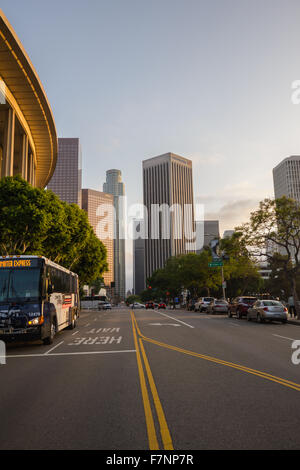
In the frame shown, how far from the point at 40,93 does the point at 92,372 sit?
123ft

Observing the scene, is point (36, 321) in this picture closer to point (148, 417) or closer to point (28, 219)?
point (148, 417)

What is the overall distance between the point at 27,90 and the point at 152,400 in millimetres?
39369

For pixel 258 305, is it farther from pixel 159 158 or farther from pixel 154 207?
pixel 159 158

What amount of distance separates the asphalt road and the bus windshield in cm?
200

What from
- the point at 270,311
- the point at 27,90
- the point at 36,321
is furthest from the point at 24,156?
the point at 36,321

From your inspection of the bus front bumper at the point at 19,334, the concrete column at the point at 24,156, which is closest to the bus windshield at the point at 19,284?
the bus front bumper at the point at 19,334

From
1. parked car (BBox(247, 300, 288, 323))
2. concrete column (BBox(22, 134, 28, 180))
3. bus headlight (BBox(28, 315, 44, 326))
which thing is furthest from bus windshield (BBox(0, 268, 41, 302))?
concrete column (BBox(22, 134, 28, 180))

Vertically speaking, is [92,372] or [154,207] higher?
[154,207]

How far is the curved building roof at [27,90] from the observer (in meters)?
32.8

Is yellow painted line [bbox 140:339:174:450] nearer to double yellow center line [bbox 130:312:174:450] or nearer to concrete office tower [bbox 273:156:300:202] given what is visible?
double yellow center line [bbox 130:312:174:450]
